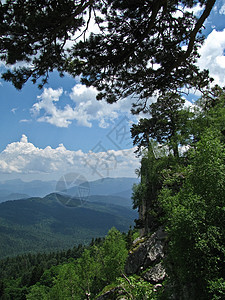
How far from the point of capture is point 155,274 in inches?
659

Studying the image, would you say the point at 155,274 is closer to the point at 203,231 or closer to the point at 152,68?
the point at 203,231

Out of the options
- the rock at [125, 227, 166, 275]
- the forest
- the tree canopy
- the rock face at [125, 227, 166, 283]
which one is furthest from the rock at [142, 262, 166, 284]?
the tree canopy

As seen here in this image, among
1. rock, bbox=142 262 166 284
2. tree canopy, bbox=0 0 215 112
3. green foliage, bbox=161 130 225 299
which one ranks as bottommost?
rock, bbox=142 262 166 284

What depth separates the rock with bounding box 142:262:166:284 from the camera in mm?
16203

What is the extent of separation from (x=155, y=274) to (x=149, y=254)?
2599 millimetres

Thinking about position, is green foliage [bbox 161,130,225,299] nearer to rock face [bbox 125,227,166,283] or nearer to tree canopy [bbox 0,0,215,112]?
tree canopy [bbox 0,0,215,112]

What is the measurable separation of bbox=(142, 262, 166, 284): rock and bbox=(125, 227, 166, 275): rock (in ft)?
2.87

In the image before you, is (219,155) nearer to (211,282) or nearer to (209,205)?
(209,205)

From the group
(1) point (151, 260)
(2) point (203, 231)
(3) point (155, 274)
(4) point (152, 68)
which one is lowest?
(3) point (155, 274)

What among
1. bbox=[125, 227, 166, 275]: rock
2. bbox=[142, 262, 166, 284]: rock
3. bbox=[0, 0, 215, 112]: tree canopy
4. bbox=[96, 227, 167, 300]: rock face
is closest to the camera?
bbox=[0, 0, 215, 112]: tree canopy

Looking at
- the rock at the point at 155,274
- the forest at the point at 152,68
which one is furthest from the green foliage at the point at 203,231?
the rock at the point at 155,274

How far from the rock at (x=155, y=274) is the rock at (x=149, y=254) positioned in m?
0.87

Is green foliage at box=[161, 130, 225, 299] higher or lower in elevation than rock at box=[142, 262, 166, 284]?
higher

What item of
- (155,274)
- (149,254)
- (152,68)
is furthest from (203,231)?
(149,254)
